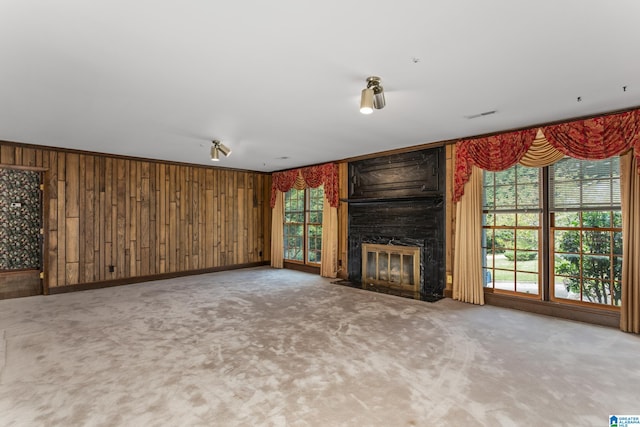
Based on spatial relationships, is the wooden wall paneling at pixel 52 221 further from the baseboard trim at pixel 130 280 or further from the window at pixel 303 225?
the window at pixel 303 225

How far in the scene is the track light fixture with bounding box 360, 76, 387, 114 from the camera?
269 centimetres

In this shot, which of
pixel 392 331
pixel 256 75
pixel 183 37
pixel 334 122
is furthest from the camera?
pixel 334 122

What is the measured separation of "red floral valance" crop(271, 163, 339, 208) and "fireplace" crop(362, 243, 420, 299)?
1403 mm

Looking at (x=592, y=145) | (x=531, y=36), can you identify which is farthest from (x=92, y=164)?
(x=592, y=145)

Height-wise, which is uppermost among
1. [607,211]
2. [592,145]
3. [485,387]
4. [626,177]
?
[592,145]

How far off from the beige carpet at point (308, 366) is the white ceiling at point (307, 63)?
2549 millimetres

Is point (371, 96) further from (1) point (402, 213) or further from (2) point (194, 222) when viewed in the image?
(2) point (194, 222)

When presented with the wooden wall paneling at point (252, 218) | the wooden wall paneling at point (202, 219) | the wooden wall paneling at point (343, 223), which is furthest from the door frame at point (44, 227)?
the wooden wall paneling at point (343, 223)

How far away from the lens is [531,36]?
7.14 ft

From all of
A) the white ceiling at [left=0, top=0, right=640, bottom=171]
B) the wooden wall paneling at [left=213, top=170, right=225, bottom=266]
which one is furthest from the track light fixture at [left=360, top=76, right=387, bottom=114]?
the wooden wall paneling at [left=213, top=170, right=225, bottom=266]

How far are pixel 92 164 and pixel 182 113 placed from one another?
3432 millimetres

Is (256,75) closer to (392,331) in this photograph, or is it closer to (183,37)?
(183,37)

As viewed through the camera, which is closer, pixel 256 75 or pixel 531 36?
pixel 531 36

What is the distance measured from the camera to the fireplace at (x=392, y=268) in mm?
5562
